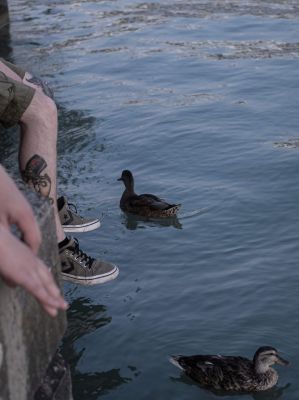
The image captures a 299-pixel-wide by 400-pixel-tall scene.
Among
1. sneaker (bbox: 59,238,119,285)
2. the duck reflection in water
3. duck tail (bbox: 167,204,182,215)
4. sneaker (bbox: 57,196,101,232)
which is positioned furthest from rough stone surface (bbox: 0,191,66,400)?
duck tail (bbox: 167,204,182,215)

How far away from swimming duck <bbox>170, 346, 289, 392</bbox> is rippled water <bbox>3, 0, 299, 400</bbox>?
0.25ft

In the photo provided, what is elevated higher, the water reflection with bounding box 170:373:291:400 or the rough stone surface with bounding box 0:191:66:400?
the rough stone surface with bounding box 0:191:66:400

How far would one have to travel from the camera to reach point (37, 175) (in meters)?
5.75

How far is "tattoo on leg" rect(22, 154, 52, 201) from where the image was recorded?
5.73 meters

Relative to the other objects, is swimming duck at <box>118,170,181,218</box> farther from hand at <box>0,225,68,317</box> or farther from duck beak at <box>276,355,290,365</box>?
hand at <box>0,225,68,317</box>

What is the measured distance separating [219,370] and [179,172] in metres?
4.27

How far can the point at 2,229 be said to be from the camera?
117 inches

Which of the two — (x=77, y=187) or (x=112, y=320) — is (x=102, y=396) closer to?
(x=112, y=320)

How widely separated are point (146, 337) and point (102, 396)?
76cm

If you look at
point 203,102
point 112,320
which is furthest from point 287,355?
point 203,102

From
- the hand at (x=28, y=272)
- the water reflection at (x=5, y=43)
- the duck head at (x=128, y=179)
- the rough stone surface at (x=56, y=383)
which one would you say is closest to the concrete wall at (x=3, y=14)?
the water reflection at (x=5, y=43)

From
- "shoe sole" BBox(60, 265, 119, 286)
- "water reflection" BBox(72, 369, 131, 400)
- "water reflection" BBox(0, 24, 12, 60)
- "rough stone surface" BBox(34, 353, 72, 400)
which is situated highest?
"rough stone surface" BBox(34, 353, 72, 400)

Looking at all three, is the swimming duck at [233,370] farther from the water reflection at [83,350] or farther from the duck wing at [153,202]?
the duck wing at [153,202]

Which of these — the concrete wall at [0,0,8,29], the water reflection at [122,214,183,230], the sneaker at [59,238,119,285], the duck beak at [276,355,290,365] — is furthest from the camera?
the concrete wall at [0,0,8,29]
